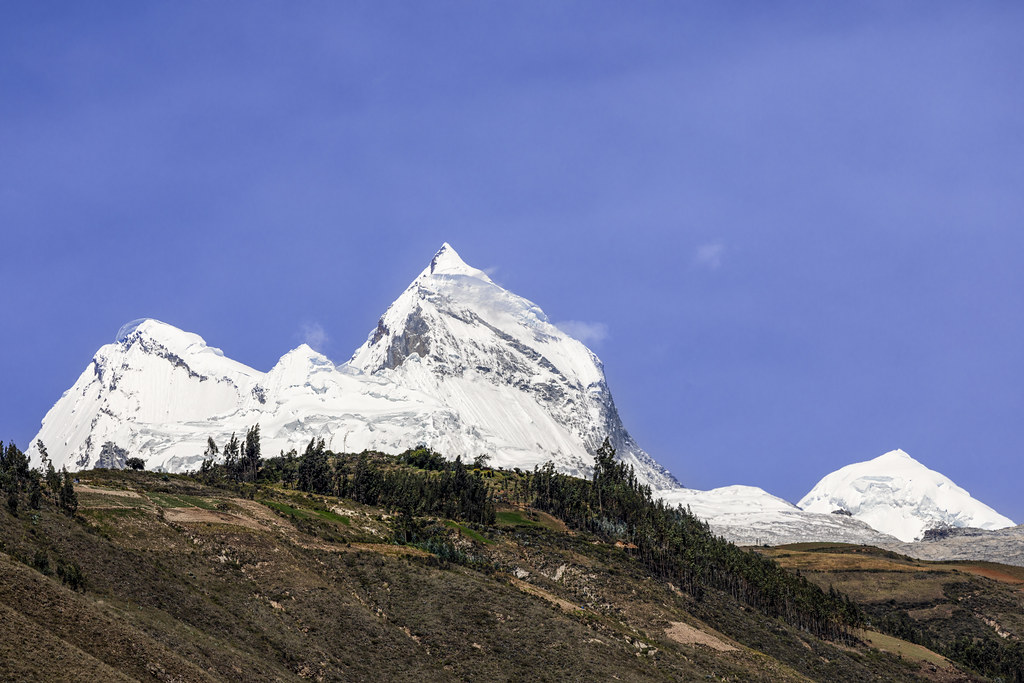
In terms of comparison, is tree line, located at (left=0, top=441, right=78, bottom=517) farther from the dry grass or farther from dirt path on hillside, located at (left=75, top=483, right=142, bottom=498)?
the dry grass

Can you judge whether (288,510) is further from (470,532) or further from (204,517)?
(470,532)

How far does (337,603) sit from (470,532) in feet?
150

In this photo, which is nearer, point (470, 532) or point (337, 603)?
point (337, 603)

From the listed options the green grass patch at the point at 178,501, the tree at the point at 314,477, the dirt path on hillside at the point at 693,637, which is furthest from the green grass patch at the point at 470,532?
the green grass patch at the point at 178,501

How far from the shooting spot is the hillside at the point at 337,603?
173 ft

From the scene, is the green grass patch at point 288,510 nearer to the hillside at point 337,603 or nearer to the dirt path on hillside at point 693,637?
the hillside at point 337,603

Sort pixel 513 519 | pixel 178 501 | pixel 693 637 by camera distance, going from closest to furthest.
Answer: pixel 178 501, pixel 693 637, pixel 513 519

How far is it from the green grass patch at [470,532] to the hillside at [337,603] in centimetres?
75

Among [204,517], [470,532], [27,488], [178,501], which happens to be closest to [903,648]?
[470,532]

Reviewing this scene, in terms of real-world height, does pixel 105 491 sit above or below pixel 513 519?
below

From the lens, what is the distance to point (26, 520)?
65.0 metres

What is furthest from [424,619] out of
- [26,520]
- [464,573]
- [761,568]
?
[761,568]

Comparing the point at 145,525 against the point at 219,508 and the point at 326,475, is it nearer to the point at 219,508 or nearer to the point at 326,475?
the point at 219,508

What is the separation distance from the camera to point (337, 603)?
251 feet
